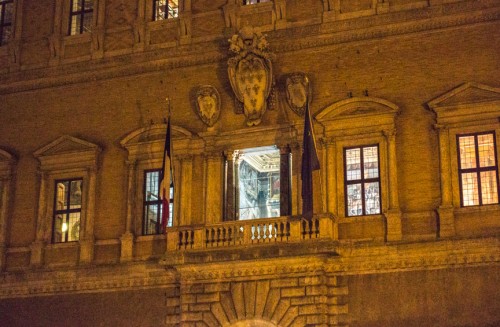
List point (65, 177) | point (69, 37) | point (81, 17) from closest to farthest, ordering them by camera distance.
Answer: point (65, 177), point (69, 37), point (81, 17)

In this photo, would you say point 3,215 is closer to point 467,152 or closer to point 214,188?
point 214,188

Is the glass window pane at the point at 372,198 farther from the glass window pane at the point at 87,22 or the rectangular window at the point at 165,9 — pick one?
the glass window pane at the point at 87,22

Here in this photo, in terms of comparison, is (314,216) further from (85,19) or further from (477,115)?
(85,19)

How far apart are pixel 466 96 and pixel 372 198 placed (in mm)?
3493

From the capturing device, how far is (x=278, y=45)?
26672 millimetres

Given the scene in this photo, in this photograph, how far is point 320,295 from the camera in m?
24.0

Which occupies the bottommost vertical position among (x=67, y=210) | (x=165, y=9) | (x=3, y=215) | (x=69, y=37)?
(x=3, y=215)

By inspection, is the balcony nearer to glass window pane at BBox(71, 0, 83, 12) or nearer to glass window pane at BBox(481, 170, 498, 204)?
glass window pane at BBox(481, 170, 498, 204)

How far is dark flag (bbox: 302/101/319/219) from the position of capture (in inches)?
952

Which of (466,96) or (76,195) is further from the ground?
(466,96)

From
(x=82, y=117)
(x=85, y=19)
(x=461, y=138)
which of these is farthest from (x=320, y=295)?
(x=85, y=19)

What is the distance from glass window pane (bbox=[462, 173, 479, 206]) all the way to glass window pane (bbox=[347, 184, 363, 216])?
2.64 metres

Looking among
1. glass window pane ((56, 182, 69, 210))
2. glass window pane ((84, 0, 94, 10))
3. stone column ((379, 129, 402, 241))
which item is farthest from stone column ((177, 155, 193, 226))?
glass window pane ((84, 0, 94, 10))

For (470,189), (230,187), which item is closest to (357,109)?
(470,189)
